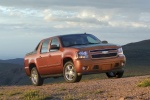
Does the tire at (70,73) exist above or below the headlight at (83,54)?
below

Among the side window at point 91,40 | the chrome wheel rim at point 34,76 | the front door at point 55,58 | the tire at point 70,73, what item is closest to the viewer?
the tire at point 70,73

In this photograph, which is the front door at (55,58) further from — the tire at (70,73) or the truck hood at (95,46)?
the truck hood at (95,46)

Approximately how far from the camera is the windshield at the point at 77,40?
16.4m

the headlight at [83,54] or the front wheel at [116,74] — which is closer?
the headlight at [83,54]

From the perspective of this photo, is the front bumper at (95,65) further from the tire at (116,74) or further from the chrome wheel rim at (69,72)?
the tire at (116,74)

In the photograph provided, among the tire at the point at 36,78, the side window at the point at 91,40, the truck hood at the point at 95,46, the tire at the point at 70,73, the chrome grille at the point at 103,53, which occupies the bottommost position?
the tire at the point at 36,78

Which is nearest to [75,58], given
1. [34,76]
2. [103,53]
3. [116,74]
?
[103,53]

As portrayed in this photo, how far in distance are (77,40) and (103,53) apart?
1.46m

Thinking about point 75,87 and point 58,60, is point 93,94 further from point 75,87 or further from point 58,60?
point 58,60

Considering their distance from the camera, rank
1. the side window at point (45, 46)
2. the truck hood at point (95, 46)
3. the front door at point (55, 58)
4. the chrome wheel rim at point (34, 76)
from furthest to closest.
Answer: the chrome wheel rim at point (34, 76)
the side window at point (45, 46)
the front door at point (55, 58)
the truck hood at point (95, 46)

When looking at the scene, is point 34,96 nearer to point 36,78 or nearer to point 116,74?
point 116,74

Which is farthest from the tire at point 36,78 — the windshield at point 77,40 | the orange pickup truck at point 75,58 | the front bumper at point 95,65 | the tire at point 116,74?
the front bumper at point 95,65

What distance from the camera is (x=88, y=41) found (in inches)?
655

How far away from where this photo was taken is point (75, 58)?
50.2 feet
